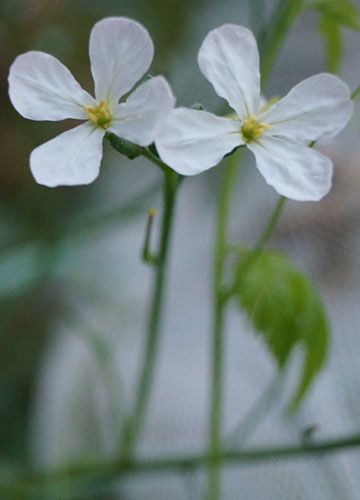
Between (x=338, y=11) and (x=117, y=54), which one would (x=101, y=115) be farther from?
(x=338, y=11)

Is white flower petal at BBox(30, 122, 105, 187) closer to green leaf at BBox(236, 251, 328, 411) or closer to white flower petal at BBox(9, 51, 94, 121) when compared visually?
white flower petal at BBox(9, 51, 94, 121)

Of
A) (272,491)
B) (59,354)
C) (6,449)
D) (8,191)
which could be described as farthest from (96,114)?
(8,191)

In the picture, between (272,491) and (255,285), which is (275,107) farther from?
(272,491)

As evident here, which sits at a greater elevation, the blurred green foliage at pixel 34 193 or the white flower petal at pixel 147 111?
the white flower petal at pixel 147 111

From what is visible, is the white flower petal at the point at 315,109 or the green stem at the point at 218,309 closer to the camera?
the white flower petal at the point at 315,109

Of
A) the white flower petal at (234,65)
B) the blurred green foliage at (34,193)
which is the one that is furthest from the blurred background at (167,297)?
the white flower petal at (234,65)

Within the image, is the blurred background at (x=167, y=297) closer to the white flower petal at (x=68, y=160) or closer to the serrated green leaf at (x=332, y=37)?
the serrated green leaf at (x=332, y=37)

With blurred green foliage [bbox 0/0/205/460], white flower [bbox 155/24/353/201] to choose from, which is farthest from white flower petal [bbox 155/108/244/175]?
blurred green foliage [bbox 0/0/205/460]
